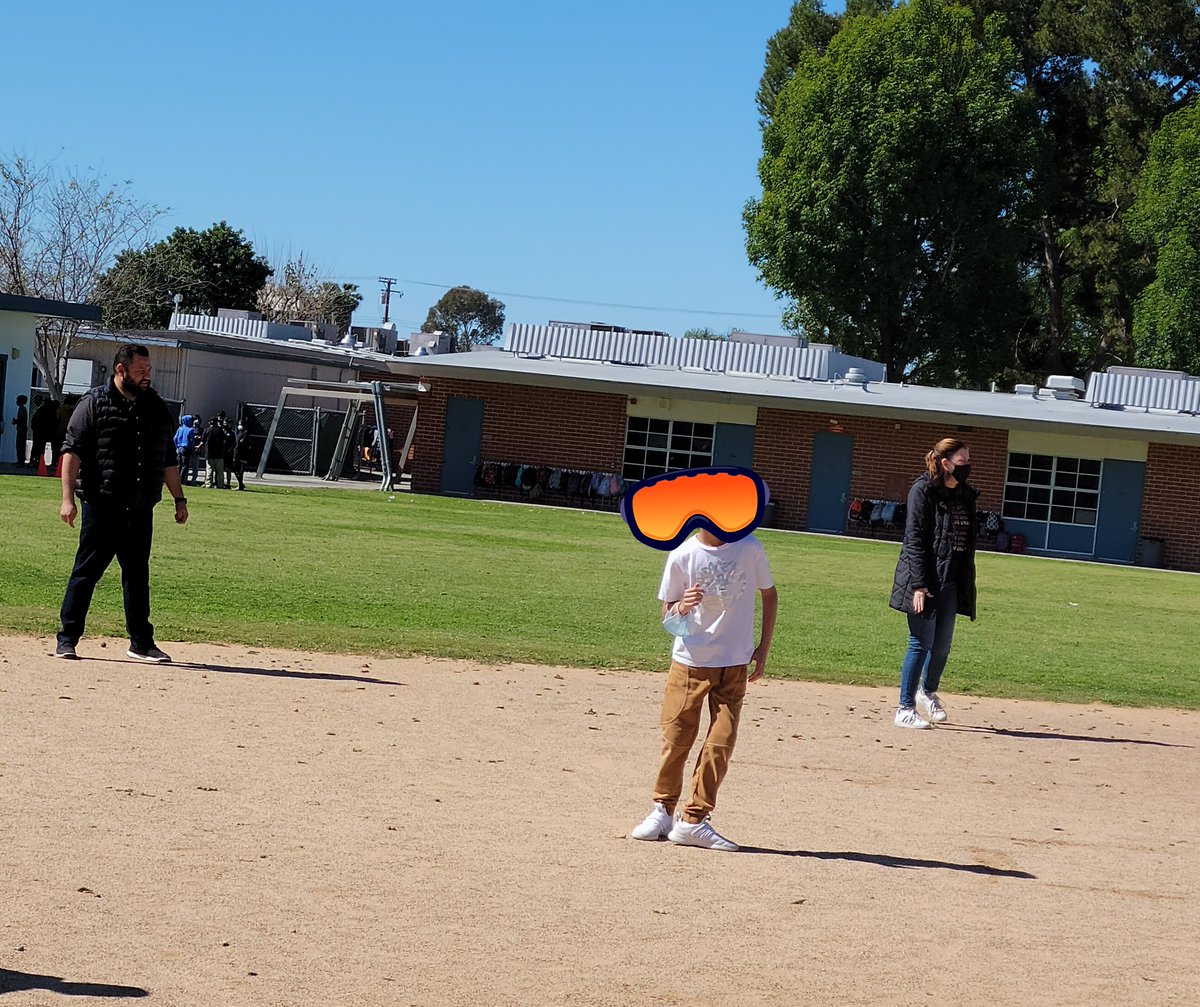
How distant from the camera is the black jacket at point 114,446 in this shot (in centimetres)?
1121

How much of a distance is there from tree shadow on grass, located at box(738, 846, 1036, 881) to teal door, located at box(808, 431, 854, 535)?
33697 mm

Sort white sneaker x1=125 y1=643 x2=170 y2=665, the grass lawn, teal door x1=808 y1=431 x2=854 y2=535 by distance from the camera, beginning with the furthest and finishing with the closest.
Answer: teal door x1=808 y1=431 x2=854 y2=535, the grass lawn, white sneaker x1=125 y1=643 x2=170 y2=665

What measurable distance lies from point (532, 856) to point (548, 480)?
35.1 m

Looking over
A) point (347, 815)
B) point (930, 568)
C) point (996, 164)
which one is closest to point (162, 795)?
point (347, 815)

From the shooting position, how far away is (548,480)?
138 ft

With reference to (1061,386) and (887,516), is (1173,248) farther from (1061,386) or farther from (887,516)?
(887,516)

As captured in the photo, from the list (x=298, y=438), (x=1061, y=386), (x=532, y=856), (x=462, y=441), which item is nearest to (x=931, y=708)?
(x=532, y=856)

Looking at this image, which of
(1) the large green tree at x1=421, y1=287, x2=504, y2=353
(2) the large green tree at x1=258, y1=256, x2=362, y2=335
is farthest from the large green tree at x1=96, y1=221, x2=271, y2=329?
(1) the large green tree at x1=421, y1=287, x2=504, y2=353

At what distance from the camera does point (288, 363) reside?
52.1 meters

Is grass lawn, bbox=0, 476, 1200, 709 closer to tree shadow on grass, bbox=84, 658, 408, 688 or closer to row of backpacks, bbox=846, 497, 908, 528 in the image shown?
tree shadow on grass, bbox=84, 658, 408, 688

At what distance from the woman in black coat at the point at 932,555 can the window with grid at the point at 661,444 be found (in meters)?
30.1

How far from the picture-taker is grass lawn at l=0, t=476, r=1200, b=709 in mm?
14164

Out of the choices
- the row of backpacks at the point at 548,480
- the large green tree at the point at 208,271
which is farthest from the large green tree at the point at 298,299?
the row of backpacks at the point at 548,480

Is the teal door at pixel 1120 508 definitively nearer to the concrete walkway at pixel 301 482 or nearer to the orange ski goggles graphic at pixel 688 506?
the concrete walkway at pixel 301 482
